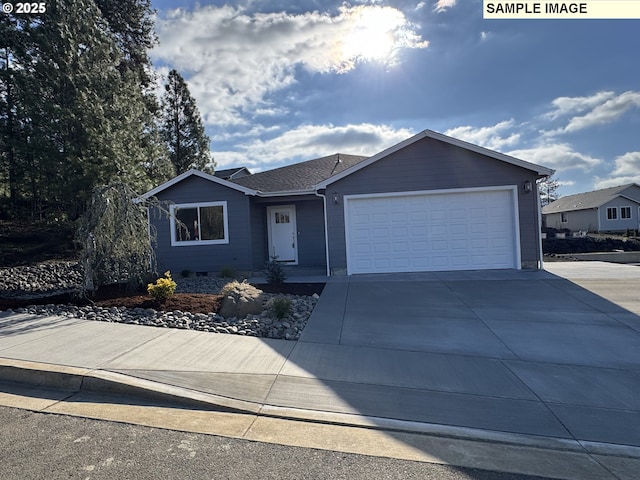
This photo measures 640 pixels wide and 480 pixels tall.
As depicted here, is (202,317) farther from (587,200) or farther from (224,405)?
(587,200)

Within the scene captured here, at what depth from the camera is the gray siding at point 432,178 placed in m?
11.7

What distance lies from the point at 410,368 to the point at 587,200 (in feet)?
163

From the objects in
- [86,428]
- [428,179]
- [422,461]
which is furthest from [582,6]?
[86,428]

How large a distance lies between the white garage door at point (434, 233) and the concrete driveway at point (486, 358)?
2.60 meters

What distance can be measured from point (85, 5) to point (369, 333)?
18081mm

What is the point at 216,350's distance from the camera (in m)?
5.39

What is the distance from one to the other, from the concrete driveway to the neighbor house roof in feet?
131

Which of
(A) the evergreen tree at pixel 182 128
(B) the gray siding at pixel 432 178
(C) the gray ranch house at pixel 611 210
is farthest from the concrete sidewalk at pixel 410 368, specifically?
(C) the gray ranch house at pixel 611 210

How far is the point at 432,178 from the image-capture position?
11.9m

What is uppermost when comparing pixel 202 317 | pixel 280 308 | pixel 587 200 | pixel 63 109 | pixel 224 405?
pixel 63 109

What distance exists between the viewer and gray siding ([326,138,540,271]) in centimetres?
1166

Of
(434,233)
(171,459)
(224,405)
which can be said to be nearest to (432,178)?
(434,233)

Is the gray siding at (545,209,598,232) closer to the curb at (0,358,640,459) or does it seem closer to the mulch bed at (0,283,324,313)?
the mulch bed at (0,283,324,313)

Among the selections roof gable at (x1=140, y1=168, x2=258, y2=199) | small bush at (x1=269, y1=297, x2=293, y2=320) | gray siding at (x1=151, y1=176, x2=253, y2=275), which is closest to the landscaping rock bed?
small bush at (x1=269, y1=297, x2=293, y2=320)
